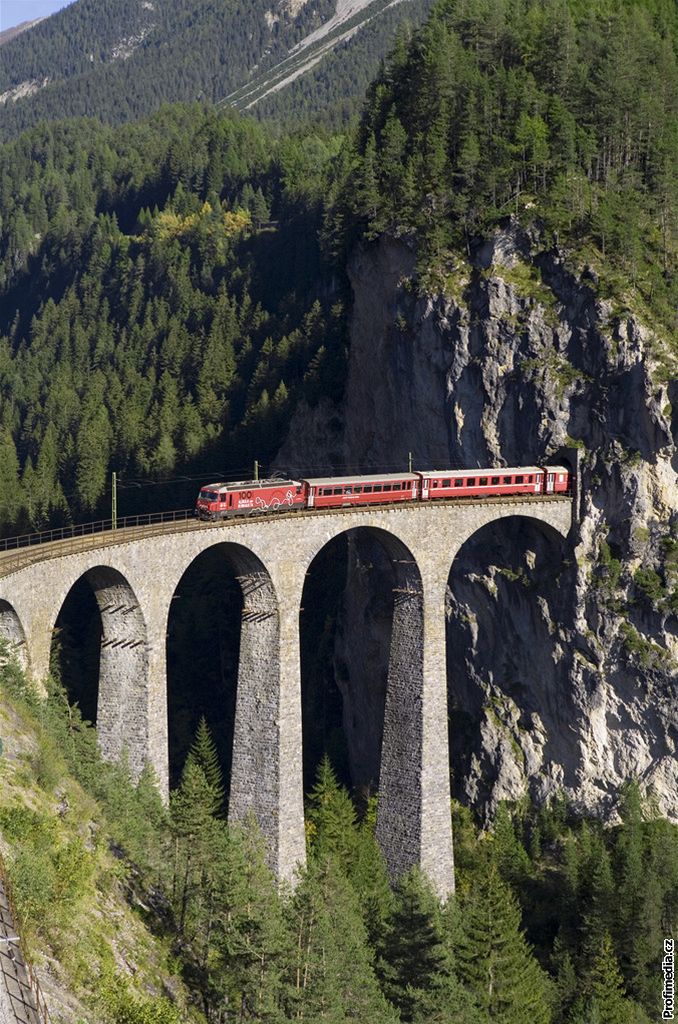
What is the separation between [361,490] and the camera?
232 ft

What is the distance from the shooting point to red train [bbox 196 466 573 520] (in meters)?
66.6

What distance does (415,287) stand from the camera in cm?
8512

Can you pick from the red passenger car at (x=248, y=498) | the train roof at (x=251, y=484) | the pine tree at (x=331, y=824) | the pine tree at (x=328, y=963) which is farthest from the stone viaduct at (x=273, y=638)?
the pine tree at (x=328, y=963)

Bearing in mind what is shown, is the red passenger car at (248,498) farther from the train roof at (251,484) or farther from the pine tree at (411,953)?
the pine tree at (411,953)

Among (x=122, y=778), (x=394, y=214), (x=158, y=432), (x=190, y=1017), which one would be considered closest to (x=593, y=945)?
(x=122, y=778)

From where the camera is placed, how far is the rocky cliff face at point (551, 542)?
77.5 meters

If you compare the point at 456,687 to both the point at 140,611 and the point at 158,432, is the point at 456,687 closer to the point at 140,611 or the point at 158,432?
the point at 140,611

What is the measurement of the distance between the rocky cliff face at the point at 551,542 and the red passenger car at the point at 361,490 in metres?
10.4

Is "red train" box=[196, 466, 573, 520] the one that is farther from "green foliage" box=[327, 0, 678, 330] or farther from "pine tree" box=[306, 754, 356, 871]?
"pine tree" box=[306, 754, 356, 871]

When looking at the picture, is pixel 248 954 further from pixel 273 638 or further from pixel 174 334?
pixel 174 334

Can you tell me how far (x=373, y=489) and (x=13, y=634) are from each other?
20.0m

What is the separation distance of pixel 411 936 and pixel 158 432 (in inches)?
2920

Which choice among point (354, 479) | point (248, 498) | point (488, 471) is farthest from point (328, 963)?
point (488, 471)

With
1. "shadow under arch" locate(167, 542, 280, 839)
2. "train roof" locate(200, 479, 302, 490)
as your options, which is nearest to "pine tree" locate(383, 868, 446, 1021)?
"shadow under arch" locate(167, 542, 280, 839)
